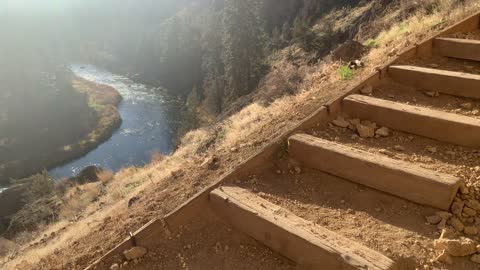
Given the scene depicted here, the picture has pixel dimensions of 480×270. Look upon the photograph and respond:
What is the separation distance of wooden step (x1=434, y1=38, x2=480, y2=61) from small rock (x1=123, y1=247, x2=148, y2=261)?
181 inches

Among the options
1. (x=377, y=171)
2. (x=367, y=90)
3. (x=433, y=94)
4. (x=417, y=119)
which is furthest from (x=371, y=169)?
(x=433, y=94)

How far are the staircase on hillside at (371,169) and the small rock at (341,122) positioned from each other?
0.50 ft

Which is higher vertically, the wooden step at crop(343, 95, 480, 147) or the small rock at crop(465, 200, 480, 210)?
the wooden step at crop(343, 95, 480, 147)

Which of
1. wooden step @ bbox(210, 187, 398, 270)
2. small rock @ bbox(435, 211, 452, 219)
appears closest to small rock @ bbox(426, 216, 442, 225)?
small rock @ bbox(435, 211, 452, 219)

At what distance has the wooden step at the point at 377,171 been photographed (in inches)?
132

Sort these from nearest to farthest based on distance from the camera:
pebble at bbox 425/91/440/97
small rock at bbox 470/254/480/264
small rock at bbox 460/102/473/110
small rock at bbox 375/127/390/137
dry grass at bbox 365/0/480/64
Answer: small rock at bbox 470/254/480/264 < small rock at bbox 375/127/390/137 < small rock at bbox 460/102/473/110 < pebble at bbox 425/91/440/97 < dry grass at bbox 365/0/480/64

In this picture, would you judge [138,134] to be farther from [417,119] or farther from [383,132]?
[417,119]

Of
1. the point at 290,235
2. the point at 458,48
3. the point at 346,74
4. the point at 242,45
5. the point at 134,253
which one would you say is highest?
the point at 458,48

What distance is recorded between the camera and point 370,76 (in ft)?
16.9

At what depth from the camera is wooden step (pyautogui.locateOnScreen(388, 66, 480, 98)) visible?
15.4ft

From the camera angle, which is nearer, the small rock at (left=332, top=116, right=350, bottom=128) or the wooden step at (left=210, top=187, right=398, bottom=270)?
the wooden step at (left=210, top=187, right=398, bottom=270)

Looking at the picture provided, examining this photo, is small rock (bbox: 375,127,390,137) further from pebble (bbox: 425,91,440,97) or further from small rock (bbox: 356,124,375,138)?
pebble (bbox: 425,91,440,97)

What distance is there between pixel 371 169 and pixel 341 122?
1050 millimetres

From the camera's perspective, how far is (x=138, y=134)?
113 ft
